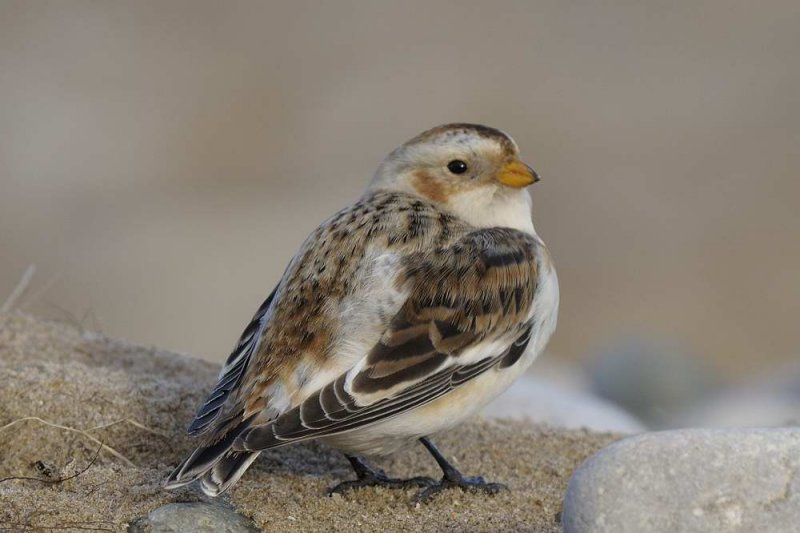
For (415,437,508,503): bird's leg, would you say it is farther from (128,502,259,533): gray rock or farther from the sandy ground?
(128,502,259,533): gray rock

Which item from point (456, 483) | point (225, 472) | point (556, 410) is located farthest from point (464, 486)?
point (556, 410)

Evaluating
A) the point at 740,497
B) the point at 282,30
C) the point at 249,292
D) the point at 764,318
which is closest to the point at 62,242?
the point at 249,292

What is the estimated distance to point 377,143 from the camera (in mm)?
13148

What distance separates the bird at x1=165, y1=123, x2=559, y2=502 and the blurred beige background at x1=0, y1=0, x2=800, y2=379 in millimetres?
4105

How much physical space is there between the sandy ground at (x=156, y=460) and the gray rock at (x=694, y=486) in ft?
1.89

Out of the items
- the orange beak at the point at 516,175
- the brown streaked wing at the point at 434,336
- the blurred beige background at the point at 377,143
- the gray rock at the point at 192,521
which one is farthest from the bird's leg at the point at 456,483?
the blurred beige background at the point at 377,143

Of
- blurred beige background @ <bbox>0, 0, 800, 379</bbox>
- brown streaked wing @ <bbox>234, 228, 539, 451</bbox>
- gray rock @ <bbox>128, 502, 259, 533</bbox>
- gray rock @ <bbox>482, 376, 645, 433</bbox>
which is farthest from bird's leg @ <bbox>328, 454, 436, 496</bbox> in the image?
blurred beige background @ <bbox>0, 0, 800, 379</bbox>

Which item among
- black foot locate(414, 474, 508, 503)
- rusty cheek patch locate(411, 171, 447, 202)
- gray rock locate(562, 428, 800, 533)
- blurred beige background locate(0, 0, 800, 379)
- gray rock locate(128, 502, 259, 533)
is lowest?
blurred beige background locate(0, 0, 800, 379)

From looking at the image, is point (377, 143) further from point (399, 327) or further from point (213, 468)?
point (213, 468)

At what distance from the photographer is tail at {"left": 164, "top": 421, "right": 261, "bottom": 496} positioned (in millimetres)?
3203

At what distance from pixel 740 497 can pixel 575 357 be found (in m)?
6.27

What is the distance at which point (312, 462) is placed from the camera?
164 inches

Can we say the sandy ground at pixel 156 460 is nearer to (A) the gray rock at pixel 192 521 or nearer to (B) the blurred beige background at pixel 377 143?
(A) the gray rock at pixel 192 521

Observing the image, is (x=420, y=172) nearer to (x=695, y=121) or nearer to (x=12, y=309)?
(x=12, y=309)
